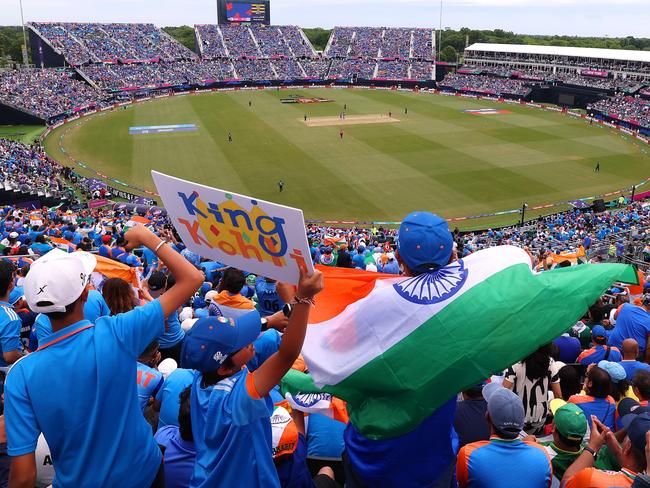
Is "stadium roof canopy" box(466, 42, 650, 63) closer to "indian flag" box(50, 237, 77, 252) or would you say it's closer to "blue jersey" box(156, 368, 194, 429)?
"indian flag" box(50, 237, 77, 252)

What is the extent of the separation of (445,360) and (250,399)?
116 centimetres

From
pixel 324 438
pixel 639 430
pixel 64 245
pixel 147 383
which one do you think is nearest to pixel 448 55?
pixel 64 245

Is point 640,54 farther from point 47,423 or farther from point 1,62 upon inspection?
point 1,62

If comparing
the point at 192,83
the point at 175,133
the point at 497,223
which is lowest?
the point at 497,223

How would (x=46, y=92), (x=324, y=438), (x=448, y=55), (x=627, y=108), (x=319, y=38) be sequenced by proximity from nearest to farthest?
(x=324, y=438)
(x=627, y=108)
(x=46, y=92)
(x=448, y=55)
(x=319, y=38)

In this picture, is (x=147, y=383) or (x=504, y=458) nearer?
(x=504, y=458)

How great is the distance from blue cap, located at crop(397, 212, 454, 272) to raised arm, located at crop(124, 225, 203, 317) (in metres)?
1.43

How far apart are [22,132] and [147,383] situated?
5488 centimetres

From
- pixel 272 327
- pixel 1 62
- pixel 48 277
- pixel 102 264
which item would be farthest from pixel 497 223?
pixel 1 62

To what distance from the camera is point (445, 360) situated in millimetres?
3062

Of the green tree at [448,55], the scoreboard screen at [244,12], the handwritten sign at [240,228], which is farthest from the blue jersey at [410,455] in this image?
the green tree at [448,55]

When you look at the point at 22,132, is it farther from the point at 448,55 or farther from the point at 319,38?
the point at 319,38

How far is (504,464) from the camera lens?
3619mm

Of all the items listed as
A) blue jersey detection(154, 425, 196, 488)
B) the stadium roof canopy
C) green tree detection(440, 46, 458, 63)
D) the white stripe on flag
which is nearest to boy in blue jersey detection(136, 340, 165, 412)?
blue jersey detection(154, 425, 196, 488)
